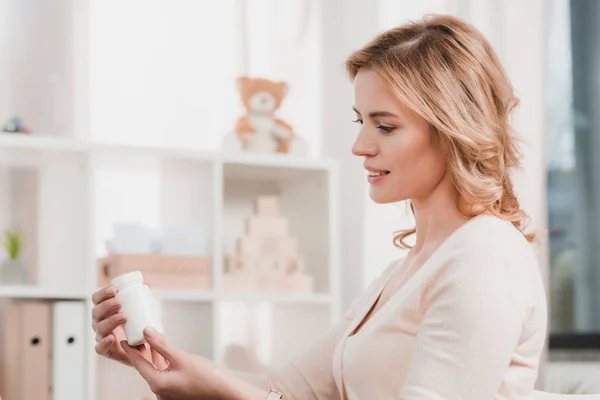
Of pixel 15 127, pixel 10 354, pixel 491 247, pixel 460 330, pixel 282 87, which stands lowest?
pixel 10 354

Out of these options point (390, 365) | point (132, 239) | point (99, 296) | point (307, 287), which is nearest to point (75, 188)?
point (132, 239)

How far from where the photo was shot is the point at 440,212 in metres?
1.50

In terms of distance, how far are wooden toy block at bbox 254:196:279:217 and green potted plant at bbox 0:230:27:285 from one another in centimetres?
64

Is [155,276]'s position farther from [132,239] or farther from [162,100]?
[162,100]

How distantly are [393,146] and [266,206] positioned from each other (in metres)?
1.20

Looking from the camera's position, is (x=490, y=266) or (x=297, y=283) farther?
(x=297, y=283)

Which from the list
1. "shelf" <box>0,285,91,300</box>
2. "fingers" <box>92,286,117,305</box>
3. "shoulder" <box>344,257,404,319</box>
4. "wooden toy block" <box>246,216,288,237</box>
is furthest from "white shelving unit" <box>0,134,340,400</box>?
"fingers" <box>92,286,117,305</box>

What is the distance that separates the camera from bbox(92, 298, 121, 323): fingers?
134 cm

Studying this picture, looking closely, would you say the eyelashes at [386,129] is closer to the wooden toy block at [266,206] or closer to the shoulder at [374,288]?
the shoulder at [374,288]

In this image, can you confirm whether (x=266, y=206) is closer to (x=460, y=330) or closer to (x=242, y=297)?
(x=242, y=297)

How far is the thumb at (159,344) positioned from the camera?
1320mm

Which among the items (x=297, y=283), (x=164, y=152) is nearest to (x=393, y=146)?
(x=164, y=152)

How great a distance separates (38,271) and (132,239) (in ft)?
0.82

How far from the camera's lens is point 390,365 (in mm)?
1395
